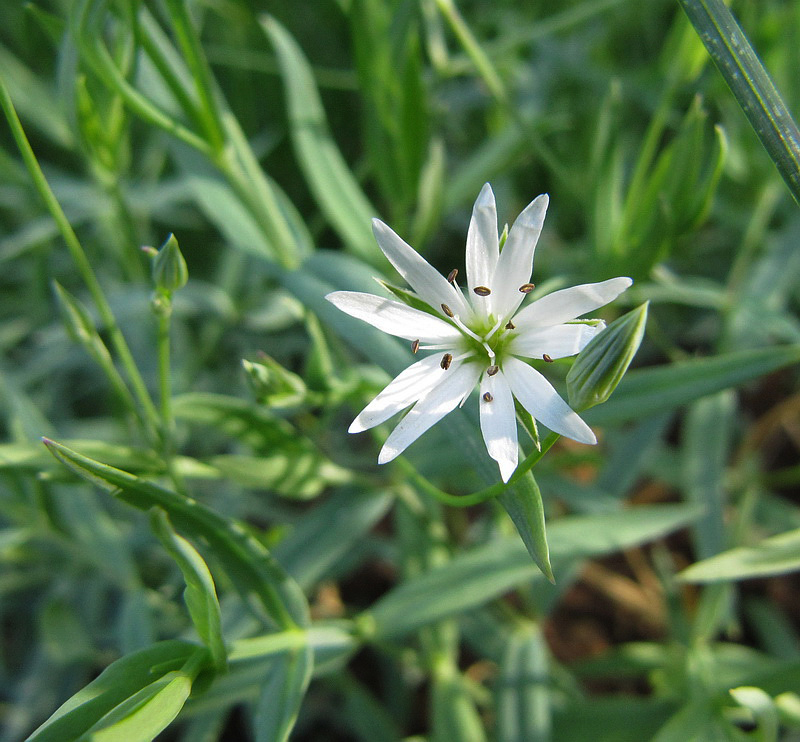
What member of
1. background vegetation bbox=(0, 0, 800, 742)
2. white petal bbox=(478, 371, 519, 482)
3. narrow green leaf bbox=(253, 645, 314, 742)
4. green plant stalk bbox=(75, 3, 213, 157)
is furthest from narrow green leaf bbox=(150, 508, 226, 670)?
green plant stalk bbox=(75, 3, 213, 157)

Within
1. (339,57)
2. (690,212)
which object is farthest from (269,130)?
(690,212)

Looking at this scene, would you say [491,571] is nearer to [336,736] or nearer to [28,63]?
[336,736]

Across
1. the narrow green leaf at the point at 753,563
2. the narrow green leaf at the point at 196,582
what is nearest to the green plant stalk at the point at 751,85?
the narrow green leaf at the point at 753,563

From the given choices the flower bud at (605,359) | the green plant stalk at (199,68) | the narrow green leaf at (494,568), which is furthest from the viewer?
the narrow green leaf at (494,568)

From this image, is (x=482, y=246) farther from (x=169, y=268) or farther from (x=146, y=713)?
(x=146, y=713)

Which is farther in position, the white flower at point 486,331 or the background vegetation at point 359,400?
the background vegetation at point 359,400

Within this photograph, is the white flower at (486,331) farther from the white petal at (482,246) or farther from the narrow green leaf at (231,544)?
the narrow green leaf at (231,544)
